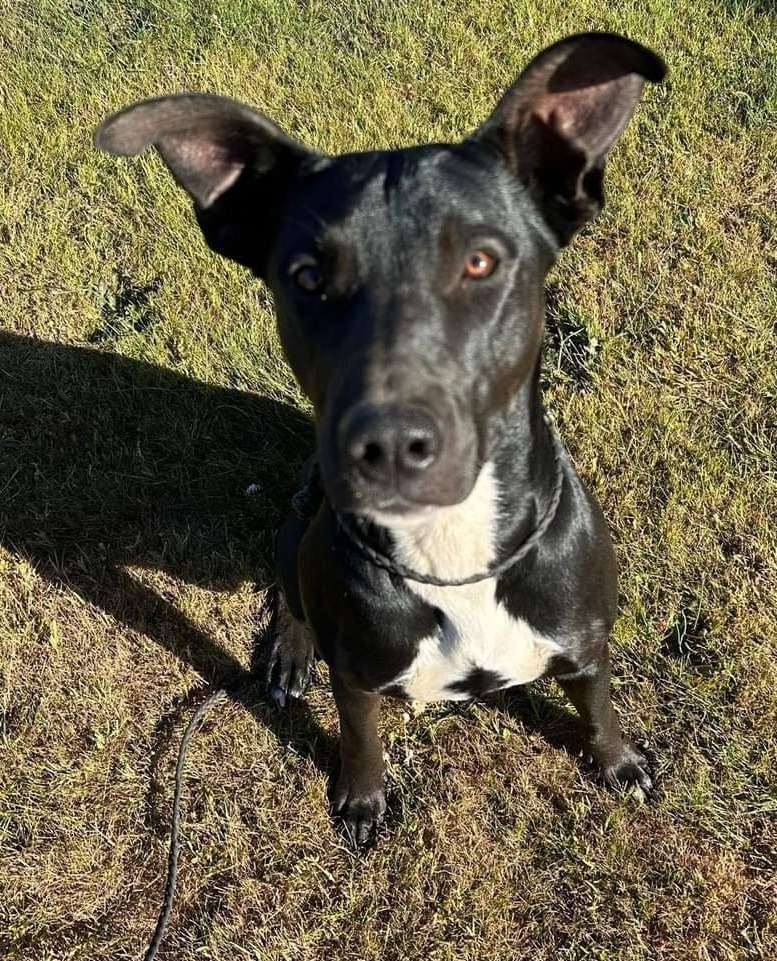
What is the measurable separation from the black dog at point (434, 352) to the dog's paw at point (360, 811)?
704 millimetres

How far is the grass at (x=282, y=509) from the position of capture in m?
3.66

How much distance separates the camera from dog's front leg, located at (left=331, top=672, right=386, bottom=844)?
3245 mm

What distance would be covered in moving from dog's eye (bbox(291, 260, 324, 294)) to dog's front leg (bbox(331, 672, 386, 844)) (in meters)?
1.35

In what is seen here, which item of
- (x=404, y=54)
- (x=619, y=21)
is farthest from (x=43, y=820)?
(x=619, y=21)

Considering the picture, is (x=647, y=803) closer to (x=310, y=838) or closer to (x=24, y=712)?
(x=310, y=838)

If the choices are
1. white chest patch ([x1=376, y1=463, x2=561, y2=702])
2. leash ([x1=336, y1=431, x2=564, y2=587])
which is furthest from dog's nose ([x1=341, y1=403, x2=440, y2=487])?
leash ([x1=336, y1=431, x2=564, y2=587])

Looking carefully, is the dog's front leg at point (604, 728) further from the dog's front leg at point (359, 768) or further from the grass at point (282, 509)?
the dog's front leg at point (359, 768)

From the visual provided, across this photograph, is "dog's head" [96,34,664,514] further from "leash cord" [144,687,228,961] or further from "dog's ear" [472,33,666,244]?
"leash cord" [144,687,228,961]

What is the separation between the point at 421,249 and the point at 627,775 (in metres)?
2.36

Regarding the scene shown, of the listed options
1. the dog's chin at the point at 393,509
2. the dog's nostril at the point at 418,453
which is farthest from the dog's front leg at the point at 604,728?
the dog's nostril at the point at 418,453

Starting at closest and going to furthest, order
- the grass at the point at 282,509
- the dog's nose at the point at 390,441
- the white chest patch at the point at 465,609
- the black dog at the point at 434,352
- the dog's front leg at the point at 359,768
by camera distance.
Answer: the dog's nose at the point at 390,441 → the black dog at the point at 434,352 → the white chest patch at the point at 465,609 → the dog's front leg at the point at 359,768 → the grass at the point at 282,509

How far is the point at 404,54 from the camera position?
5648 millimetres

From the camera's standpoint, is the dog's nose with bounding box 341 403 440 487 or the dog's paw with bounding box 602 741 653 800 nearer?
the dog's nose with bounding box 341 403 440 487

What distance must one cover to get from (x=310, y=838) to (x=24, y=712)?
138 cm
